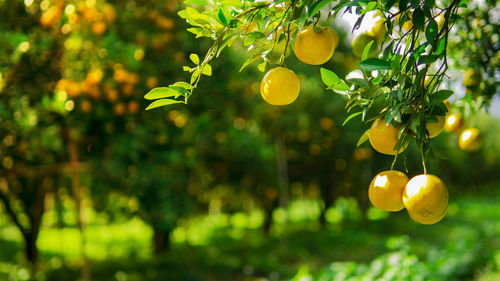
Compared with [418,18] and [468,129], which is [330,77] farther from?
[468,129]

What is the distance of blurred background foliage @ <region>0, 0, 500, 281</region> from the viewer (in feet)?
11.6

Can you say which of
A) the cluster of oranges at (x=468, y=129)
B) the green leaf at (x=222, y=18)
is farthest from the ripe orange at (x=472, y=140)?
the green leaf at (x=222, y=18)

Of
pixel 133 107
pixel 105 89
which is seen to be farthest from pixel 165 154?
pixel 105 89

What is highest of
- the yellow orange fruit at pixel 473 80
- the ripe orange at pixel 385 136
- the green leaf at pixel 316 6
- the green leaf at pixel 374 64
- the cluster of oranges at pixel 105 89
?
the cluster of oranges at pixel 105 89

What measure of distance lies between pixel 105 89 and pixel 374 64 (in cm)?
362

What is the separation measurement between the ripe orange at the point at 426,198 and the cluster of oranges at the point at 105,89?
3.55 metres

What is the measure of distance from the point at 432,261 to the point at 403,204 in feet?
15.9

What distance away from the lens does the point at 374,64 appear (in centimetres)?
83

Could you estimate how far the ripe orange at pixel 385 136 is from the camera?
2.60 feet

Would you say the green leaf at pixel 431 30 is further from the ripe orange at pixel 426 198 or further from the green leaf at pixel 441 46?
the ripe orange at pixel 426 198

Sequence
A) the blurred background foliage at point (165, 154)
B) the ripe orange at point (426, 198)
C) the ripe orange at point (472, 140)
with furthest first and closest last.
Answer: the blurred background foliage at point (165, 154)
the ripe orange at point (472, 140)
the ripe orange at point (426, 198)

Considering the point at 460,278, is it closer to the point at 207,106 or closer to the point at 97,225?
the point at 207,106

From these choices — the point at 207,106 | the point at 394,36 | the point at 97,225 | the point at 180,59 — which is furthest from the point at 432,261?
the point at 97,225

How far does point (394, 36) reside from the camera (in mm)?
956
